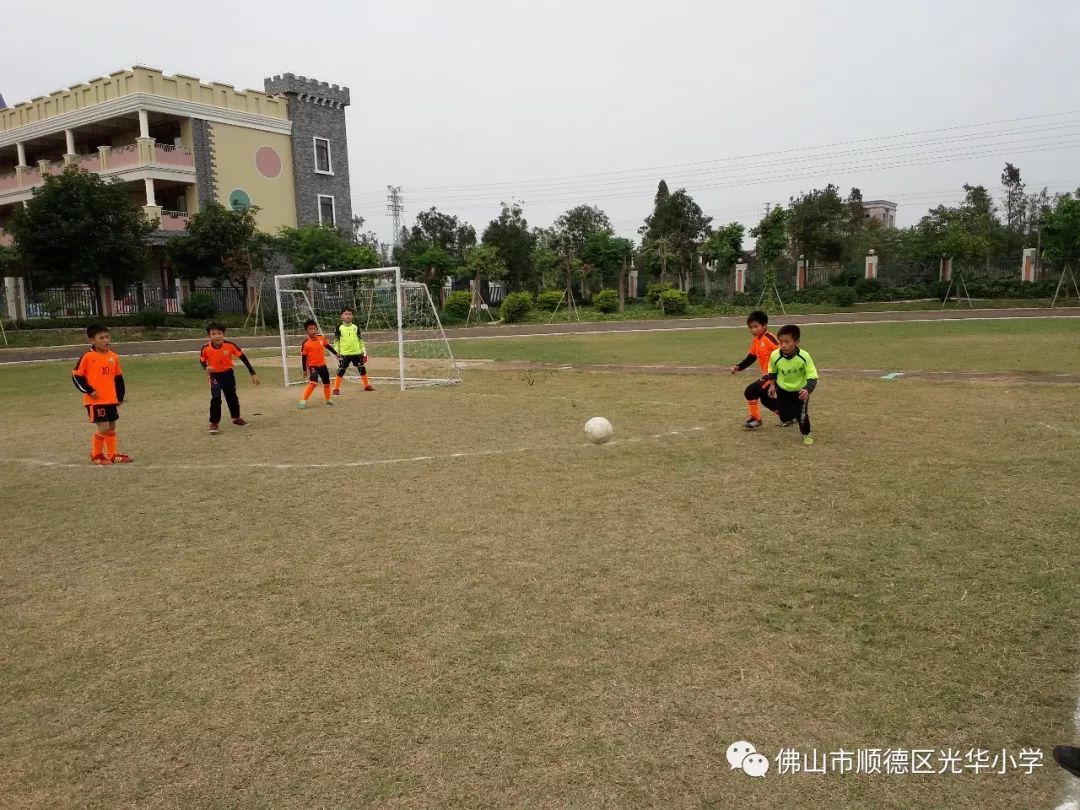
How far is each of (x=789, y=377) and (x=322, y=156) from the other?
4316 centimetres

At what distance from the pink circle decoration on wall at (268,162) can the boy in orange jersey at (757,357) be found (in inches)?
1543

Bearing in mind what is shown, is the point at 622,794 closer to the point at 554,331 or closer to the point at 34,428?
the point at 34,428

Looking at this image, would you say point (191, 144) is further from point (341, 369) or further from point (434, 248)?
point (341, 369)

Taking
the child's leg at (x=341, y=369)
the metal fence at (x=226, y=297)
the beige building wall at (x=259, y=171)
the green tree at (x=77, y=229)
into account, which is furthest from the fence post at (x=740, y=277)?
the child's leg at (x=341, y=369)

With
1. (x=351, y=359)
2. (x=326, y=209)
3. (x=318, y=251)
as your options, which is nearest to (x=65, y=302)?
(x=318, y=251)

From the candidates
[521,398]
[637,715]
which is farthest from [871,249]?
[637,715]

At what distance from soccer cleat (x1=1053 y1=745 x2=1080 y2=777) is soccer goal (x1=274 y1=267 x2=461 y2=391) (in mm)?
13336

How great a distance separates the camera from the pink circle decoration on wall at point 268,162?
42.7m

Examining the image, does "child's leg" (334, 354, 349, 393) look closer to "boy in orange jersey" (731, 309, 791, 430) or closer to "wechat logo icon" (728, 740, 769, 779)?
"boy in orange jersey" (731, 309, 791, 430)

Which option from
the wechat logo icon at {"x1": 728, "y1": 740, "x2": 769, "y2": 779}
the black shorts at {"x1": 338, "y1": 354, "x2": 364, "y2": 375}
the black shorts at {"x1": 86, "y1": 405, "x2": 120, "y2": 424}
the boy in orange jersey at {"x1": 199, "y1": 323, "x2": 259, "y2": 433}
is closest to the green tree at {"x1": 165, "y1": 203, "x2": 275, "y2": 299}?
the black shorts at {"x1": 338, "y1": 354, "x2": 364, "y2": 375}

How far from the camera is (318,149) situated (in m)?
46.2

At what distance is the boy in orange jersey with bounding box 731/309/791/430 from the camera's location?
956cm

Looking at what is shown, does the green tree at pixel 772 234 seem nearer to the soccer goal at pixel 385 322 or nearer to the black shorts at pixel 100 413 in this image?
the soccer goal at pixel 385 322

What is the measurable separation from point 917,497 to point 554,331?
95.6 ft
